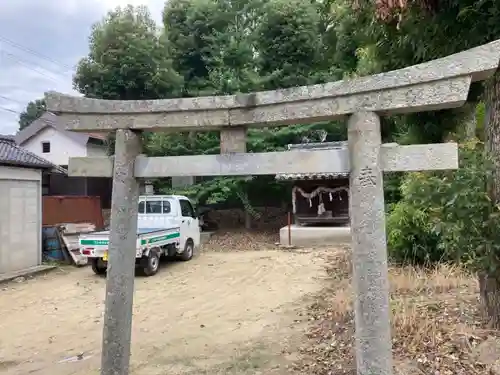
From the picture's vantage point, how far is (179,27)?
20.8 m

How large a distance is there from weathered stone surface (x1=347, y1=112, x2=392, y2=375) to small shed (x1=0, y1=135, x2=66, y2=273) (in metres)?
9.93

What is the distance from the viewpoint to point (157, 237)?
11.0 meters

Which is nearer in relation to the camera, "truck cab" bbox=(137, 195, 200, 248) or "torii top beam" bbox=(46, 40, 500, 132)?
"torii top beam" bbox=(46, 40, 500, 132)

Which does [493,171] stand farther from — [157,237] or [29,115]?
[29,115]

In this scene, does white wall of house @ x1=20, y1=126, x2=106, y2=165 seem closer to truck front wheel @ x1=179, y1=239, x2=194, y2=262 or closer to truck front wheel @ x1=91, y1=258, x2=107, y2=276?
truck front wheel @ x1=179, y1=239, x2=194, y2=262

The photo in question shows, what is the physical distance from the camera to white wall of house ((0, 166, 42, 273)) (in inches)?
440

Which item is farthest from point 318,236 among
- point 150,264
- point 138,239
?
point 138,239

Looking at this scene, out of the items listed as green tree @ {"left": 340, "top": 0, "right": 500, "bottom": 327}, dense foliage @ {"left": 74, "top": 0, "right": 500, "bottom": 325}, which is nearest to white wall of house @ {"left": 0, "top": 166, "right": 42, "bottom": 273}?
dense foliage @ {"left": 74, "top": 0, "right": 500, "bottom": 325}

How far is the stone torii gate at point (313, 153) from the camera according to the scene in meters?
3.54

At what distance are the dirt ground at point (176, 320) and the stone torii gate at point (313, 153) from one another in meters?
1.35

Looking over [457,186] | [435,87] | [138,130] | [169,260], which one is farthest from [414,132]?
[169,260]

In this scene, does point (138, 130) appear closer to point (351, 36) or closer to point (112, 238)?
point (112, 238)

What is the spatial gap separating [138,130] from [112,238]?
1.07 metres

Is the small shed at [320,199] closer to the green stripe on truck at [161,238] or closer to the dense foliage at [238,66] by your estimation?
the dense foliage at [238,66]
